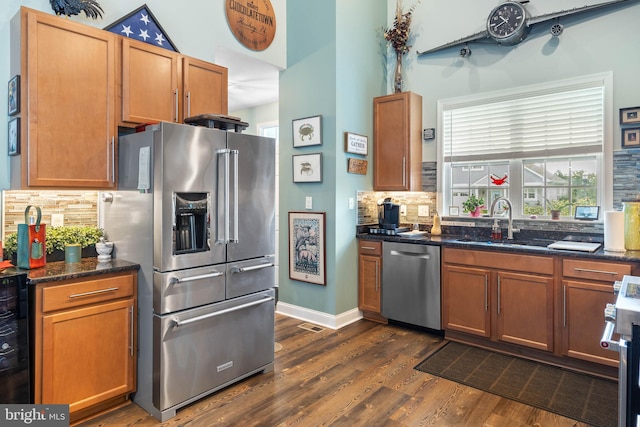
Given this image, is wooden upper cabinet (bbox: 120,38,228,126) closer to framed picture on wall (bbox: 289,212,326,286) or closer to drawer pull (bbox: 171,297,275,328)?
drawer pull (bbox: 171,297,275,328)

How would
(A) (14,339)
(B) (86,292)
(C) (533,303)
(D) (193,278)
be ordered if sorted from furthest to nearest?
(C) (533,303)
(D) (193,278)
(B) (86,292)
(A) (14,339)

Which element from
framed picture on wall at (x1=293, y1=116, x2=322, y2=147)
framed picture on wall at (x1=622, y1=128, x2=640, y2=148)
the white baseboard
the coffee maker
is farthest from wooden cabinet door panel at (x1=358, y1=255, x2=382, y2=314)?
framed picture on wall at (x1=622, y1=128, x2=640, y2=148)

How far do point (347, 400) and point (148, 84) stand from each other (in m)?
2.45

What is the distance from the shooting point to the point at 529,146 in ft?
12.3

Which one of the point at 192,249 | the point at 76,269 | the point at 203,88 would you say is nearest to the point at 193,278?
the point at 192,249

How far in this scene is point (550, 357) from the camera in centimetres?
308

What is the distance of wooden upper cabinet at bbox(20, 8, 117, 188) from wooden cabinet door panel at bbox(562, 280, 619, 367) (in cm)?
328

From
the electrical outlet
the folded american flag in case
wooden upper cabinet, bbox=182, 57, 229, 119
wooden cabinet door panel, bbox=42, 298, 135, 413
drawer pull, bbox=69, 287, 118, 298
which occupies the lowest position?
wooden cabinet door panel, bbox=42, 298, 135, 413

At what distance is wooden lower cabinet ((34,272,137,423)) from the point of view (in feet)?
6.82

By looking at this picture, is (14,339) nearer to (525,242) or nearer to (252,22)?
(252,22)

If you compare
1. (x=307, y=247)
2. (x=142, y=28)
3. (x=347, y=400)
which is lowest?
(x=347, y=400)

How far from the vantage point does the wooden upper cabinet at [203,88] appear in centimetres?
290

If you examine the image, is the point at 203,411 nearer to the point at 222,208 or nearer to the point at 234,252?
the point at 234,252

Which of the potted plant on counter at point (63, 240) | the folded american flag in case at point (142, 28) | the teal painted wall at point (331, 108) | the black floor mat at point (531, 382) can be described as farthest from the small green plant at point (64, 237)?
the black floor mat at point (531, 382)
